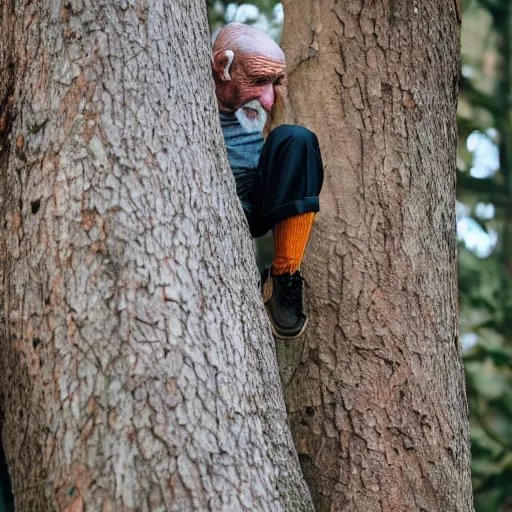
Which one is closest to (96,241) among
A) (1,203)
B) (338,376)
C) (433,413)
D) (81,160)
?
(81,160)

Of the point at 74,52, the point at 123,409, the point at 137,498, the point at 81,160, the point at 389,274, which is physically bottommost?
the point at 137,498

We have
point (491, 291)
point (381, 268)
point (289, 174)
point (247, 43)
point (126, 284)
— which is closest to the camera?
point (126, 284)

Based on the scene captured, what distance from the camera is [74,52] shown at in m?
2.47

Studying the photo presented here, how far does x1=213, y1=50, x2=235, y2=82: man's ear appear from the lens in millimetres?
3039

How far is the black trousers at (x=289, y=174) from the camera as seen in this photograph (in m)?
2.89

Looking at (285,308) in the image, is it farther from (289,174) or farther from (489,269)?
(489,269)

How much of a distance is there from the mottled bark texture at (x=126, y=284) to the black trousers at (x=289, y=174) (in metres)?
0.31

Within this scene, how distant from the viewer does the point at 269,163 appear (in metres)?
2.93

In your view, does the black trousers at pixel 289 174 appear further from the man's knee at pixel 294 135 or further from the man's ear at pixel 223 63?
the man's ear at pixel 223 63

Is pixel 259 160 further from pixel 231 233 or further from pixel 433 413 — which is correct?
pixel 433 413

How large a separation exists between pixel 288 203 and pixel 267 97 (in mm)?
457

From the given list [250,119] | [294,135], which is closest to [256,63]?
[250,119]

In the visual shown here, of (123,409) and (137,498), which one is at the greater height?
(123,409)

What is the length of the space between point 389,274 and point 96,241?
124 cm
